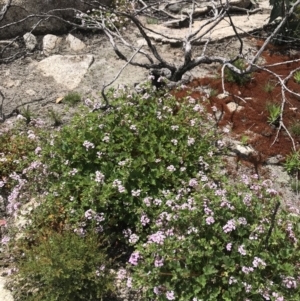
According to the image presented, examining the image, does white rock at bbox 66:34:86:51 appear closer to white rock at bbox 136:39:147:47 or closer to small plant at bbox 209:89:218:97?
white rock at bbox 136:39:147:47

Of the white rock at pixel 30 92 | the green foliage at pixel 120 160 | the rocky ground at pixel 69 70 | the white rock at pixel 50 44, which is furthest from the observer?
the white rock at pixel 50 44

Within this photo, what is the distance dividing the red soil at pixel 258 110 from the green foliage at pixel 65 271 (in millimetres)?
2477

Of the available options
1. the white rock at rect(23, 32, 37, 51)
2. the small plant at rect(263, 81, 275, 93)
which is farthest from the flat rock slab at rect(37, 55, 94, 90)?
the small plant at rect(263, 81, 275, 93)

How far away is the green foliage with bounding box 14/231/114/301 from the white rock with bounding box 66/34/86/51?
454cm

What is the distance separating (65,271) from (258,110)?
3427mm

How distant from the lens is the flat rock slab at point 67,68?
6941mm

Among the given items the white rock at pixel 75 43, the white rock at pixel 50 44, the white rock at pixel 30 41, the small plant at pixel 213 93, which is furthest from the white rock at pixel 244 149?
the white rock at pixel 30 41

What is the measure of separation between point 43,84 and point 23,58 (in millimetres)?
944

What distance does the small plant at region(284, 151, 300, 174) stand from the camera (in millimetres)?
5039

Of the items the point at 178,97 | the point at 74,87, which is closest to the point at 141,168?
the point at 178,97

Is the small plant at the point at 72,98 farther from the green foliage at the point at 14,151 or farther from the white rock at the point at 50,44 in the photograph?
the white rock at the point at 50,44

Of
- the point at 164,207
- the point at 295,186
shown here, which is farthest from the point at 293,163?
the point at 164,207

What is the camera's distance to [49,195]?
4297 millimetres

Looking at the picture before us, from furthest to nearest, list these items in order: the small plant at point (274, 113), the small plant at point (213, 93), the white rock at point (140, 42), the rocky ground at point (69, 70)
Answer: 1. the white rock at point (140, 42)
2. the rocky ground at point (69, 70)
3. the small plant at point (213, 93)
4. the small plant at point (274, 113)
